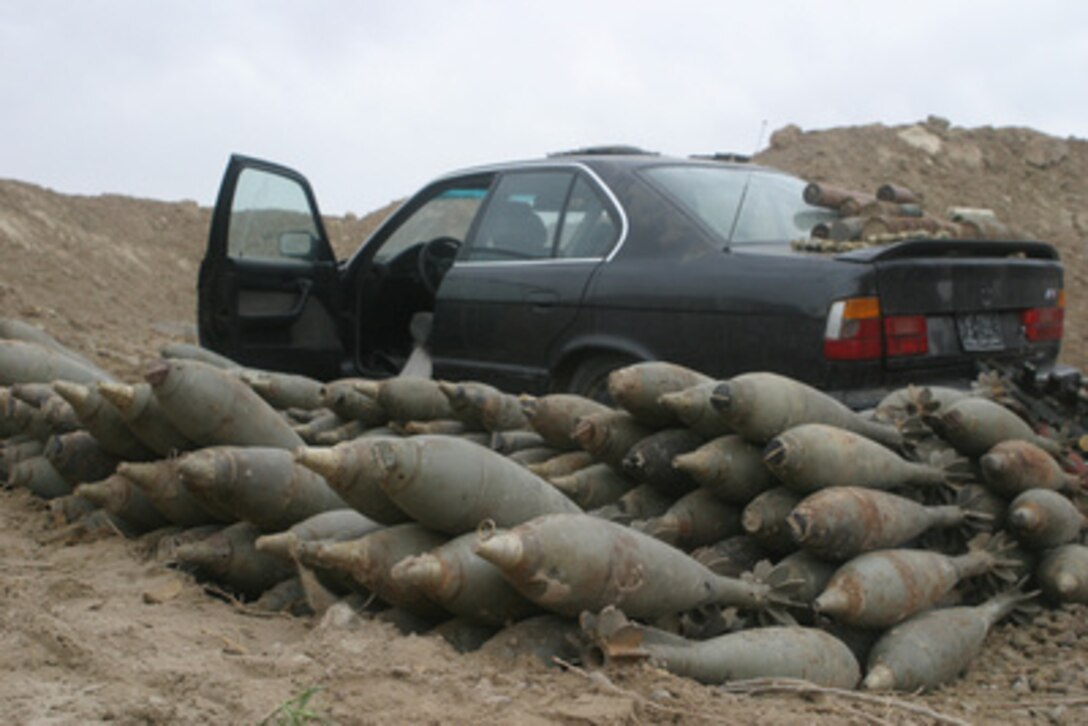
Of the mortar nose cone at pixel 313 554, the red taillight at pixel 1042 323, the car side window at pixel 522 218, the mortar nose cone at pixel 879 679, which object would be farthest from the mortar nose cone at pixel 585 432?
the red taillight at pixel 1042 323

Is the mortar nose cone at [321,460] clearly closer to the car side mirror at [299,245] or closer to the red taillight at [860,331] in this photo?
Result: the red taillight at [860,331]

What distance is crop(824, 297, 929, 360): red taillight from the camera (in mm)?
4582

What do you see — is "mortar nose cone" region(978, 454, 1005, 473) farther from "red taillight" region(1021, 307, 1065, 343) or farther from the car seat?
the car seat

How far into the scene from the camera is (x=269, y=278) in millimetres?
6922

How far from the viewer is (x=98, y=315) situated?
1666 cm

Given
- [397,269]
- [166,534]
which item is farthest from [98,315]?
[166,534]

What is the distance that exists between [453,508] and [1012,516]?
200 cm

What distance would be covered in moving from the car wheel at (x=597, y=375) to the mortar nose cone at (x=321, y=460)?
2.42 m

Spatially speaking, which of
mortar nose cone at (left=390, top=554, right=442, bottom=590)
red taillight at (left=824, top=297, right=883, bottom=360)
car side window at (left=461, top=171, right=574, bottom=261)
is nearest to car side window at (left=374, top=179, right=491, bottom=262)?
car side window at (left=461, top=171, right=574, bottom=261)

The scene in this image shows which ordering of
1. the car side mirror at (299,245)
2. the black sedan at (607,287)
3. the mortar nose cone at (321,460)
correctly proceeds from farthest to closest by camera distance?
the car side mirror at (299,245), the black sedan at (607,287), the mortar nose cone at (321,460)

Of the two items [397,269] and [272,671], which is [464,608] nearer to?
[272,671]

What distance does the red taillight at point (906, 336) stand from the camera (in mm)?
4648

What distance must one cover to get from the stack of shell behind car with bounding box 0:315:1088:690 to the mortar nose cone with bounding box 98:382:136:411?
11 mm

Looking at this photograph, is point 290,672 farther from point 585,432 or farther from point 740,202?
point 740,202
